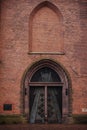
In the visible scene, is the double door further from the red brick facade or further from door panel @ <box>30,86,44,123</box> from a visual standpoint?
the red brick facade

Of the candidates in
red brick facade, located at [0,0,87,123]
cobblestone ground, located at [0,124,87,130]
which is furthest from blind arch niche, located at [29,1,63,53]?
cobblestone ground, located at [0,124,87,130]

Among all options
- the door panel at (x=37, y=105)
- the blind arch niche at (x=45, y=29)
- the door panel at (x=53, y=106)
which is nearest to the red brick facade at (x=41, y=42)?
the blind arch niche at (x=45, y=29)

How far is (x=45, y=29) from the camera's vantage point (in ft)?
57.7

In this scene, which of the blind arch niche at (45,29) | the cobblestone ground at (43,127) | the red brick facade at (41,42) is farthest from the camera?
the blind arch niche at (45,29)

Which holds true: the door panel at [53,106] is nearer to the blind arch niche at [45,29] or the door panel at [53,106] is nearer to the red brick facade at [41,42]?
the red brick facade at [41,42]

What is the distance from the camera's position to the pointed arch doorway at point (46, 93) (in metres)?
16.9

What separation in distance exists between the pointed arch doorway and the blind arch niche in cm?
92

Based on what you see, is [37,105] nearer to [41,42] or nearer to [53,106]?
[53,106]

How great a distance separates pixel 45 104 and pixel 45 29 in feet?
13.6

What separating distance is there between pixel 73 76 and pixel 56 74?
95 cm

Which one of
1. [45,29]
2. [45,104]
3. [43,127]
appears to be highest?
[45,29]

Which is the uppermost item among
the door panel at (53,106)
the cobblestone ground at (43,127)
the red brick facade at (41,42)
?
the red brick facade at (41,42)

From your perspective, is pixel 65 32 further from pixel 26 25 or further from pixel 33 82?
pixel 33 82

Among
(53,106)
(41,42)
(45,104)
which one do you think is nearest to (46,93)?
(45,104)
